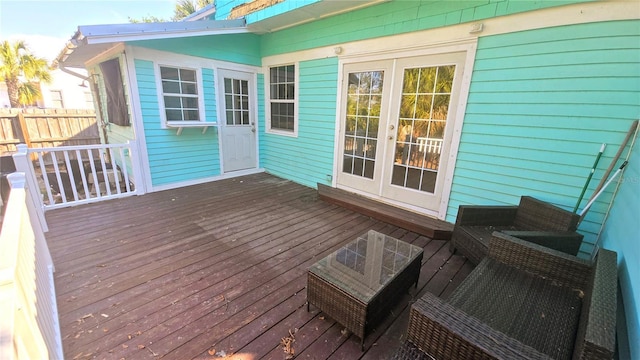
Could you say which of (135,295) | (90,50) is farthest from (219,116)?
(135,295)

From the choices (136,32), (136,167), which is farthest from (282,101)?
(136,167)

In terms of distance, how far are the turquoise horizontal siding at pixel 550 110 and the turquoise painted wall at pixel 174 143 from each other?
4013 millimetres

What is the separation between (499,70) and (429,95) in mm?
703

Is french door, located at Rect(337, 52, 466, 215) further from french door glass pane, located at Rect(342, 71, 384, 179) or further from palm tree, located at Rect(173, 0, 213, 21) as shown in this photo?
palm tree, located at Rect(173, 0, 213, 21)

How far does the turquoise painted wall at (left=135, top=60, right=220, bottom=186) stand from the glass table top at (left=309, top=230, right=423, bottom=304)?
364cm

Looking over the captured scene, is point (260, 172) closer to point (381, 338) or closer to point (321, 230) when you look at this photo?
point (321, 230)

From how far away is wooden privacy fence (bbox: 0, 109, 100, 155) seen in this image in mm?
6414

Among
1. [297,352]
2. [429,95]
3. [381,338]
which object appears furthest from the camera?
[429,95]

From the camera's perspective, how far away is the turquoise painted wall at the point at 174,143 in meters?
3.89

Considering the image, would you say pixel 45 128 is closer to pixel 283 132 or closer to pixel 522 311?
pixel 283 132

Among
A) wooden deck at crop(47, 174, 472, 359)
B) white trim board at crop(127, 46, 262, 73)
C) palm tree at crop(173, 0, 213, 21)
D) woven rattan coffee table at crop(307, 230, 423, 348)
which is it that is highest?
palm tree at crop(173, 0, 213, 21)

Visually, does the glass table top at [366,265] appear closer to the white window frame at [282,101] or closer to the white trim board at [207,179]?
the white window frame at [282,101]

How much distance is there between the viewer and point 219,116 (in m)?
4.66

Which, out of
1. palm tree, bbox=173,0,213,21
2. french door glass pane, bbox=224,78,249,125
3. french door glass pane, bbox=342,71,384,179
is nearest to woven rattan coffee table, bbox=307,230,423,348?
french door glass pane, bbox=342,71,384,179
